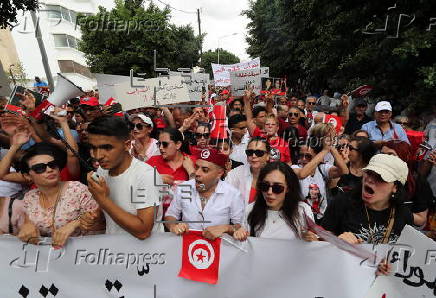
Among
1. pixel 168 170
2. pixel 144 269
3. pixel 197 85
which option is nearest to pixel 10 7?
pixel 197 85

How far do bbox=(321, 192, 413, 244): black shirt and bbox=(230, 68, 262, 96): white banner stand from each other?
229 inches

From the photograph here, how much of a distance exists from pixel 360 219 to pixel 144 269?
5.19ft

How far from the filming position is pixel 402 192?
2684mm

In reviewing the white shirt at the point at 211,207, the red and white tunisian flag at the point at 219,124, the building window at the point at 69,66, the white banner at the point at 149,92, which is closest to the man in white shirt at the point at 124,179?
the white shirt at the point at 211,207

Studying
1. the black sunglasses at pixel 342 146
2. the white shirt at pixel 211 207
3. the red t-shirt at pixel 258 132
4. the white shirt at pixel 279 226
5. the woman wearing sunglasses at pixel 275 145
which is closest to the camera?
the white shirt at pixel 279 226

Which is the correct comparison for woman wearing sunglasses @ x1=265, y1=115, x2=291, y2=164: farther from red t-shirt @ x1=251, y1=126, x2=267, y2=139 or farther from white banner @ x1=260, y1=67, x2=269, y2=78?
white banner @ x1=260, y1=67, x2=269, y2=78

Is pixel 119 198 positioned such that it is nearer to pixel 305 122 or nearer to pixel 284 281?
pixel 284 281

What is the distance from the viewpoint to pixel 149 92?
15.3ft

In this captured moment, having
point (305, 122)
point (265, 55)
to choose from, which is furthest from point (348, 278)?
point (265, 55)

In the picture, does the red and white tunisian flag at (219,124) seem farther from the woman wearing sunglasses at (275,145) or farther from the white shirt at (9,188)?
the white shirt at (9,188)

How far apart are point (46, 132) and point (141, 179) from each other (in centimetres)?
202

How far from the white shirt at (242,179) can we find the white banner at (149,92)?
135 centimetres

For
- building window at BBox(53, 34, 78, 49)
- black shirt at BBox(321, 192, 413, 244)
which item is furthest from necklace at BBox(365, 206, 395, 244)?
building window at BBox(53, 34, 78, 49)

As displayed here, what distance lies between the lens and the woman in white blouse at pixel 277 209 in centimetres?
263
